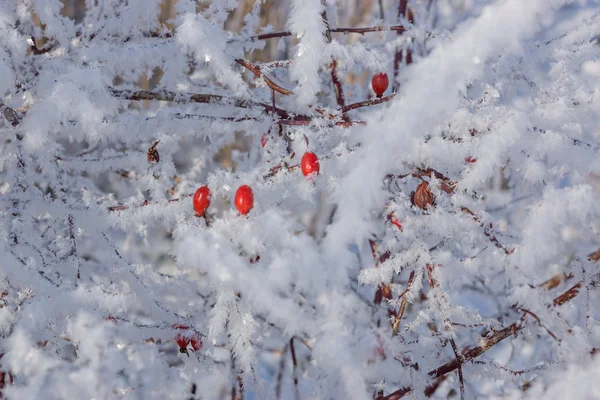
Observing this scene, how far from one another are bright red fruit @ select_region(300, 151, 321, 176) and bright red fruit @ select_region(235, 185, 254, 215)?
154mm

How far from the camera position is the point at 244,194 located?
1.08 meters

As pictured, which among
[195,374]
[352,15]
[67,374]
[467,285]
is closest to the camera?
[67,374]

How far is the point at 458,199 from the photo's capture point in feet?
4.02

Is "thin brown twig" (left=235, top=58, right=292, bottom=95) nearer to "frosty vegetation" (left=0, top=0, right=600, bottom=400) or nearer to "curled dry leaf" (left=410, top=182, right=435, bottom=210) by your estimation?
"frosty vegetation" (left=0, top=0, right=600, bottom=400)

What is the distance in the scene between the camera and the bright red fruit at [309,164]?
3.72 ft

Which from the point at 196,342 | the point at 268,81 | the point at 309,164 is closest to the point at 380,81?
the point at 268,81

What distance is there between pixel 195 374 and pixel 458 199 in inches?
40.3

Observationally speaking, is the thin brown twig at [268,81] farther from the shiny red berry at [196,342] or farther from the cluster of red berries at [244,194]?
the shiny red berry at [196,342]

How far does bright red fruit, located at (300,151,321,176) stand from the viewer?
1.13 metres

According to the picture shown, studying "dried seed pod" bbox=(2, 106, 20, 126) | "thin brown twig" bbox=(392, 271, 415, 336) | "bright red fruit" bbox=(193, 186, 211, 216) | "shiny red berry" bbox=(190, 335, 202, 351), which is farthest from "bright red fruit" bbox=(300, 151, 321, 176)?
"dried seed pod" bbox=(2, 106, 20, 126)

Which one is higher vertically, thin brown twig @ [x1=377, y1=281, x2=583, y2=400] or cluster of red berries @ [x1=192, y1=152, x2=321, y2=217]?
cluster of red berries @ [x1=192, y1=152, x2=321, y2=217]

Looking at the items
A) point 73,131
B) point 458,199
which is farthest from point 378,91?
point 73,131

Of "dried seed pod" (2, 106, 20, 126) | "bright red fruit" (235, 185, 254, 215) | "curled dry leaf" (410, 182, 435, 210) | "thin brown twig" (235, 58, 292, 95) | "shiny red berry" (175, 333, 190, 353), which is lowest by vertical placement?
"shiny red berry" (175, 333, 190, 353)

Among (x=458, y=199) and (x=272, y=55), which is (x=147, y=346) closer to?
(x=458, y=199)
